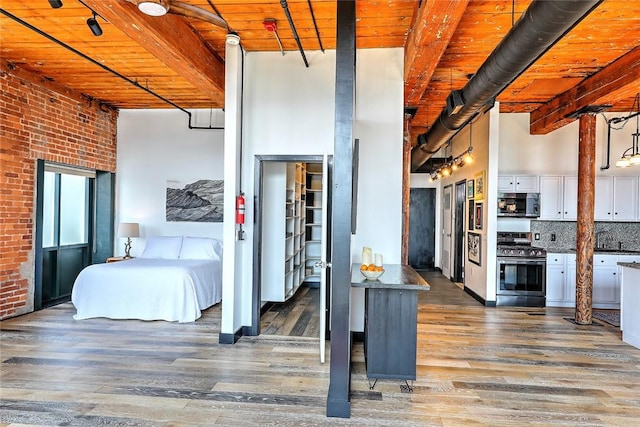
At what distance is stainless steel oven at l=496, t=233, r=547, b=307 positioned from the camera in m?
6.21

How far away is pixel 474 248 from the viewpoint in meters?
7.00

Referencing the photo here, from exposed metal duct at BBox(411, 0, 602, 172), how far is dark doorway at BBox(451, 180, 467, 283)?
390 cm

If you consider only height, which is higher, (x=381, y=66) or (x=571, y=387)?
(x=381, y=66)

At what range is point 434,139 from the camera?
6184mm

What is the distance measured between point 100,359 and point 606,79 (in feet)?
20.7

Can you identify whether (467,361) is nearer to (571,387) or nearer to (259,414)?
(571,387)

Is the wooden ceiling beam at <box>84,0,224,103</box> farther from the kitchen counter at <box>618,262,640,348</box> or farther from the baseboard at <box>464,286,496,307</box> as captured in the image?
the kitchen counter at <box>618,262,640,348</box>

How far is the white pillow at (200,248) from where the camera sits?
20.9 ft

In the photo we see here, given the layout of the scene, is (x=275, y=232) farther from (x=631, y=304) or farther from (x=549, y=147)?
(x=549, y=147)

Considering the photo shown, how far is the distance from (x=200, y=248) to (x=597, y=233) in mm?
6650

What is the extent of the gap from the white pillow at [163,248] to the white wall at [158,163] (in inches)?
16.2

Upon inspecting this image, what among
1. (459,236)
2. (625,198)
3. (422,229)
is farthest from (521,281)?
(422,229)

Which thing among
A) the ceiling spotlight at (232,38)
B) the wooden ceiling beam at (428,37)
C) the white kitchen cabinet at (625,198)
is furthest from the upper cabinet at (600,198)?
the ceiling spotlight at (232,38)

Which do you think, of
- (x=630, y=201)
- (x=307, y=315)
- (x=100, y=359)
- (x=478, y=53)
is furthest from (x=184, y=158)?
(x=630, y=201)
